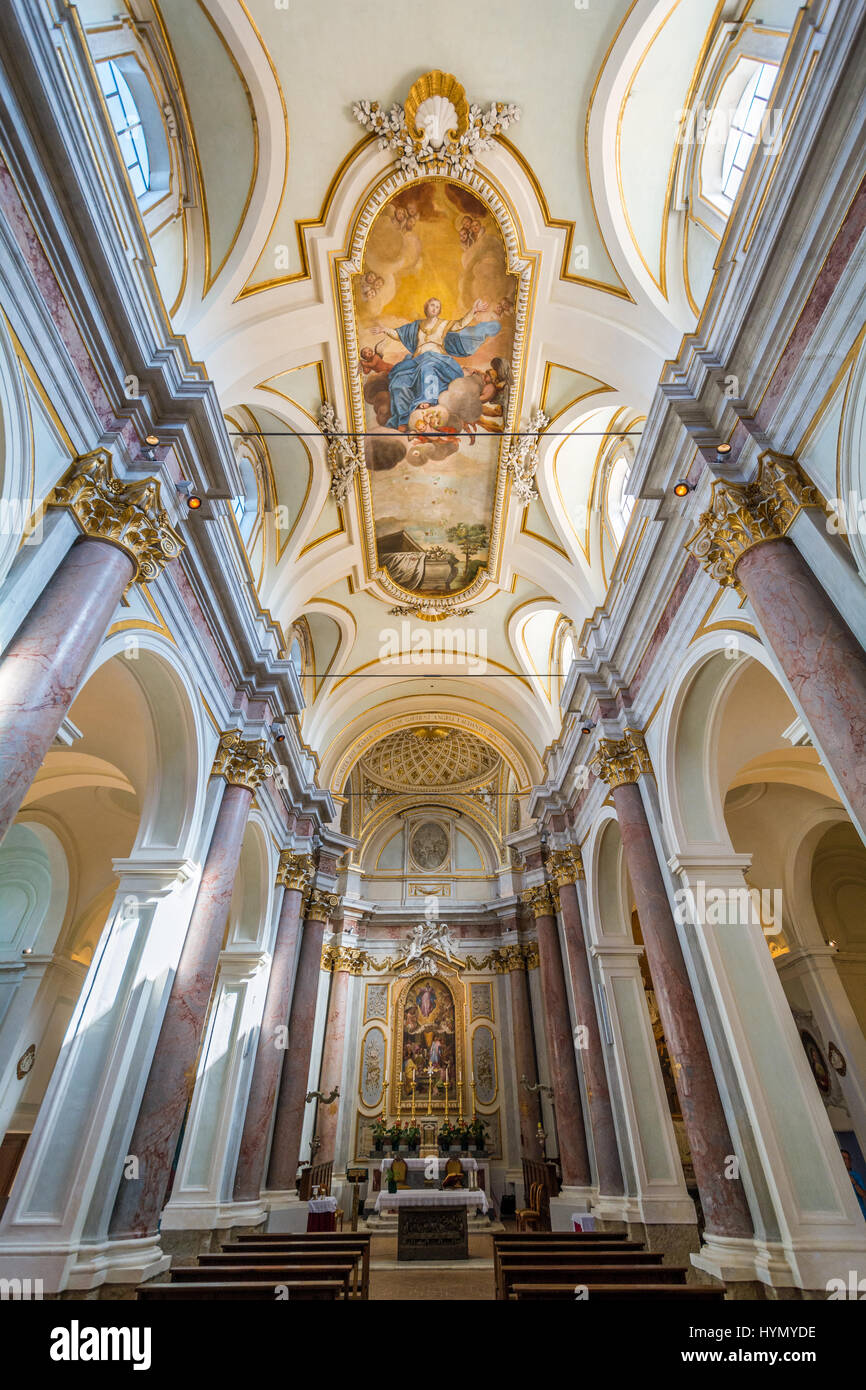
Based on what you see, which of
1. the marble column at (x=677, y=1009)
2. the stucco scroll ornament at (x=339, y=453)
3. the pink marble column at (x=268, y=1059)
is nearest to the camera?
the marble column at (x=677, y=1009)

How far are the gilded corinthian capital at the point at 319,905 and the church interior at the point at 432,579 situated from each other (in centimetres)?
8

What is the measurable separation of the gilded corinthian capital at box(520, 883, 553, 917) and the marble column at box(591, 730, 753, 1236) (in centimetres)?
564

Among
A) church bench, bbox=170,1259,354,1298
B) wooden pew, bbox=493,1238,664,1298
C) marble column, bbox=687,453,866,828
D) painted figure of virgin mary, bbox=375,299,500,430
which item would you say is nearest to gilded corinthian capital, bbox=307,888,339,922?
wooden pew, bbox=493,1238,664,1298

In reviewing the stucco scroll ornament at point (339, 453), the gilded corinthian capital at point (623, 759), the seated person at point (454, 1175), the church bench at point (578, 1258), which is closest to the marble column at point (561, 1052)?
the seated person at point (454, 1175)

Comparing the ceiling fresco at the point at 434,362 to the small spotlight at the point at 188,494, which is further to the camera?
the ceiling fresco at the point at 434,362

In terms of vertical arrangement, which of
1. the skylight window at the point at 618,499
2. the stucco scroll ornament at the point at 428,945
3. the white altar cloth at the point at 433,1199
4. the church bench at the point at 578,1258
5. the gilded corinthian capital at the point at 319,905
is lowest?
the church bench at the point at 578,1258

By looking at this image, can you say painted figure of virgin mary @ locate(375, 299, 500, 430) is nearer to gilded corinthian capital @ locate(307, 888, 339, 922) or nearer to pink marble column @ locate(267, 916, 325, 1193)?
gilded corinthian capital @ locate(307, 888, 339, 922)

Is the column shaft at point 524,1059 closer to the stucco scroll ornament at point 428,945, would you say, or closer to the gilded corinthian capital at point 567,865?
the stucco scroll ornament at point 428,945

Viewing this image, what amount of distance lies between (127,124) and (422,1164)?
18567 mm

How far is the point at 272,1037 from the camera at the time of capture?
11.9m

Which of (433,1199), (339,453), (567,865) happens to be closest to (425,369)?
(339,453)

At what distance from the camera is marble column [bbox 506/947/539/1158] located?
15539 mm

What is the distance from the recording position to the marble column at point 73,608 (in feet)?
15.8
